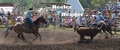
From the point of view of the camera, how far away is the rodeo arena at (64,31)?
18.8 meters

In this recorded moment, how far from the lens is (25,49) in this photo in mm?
16516

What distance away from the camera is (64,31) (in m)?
28.0

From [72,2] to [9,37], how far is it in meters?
28.6

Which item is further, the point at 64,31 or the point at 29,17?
the point at 64,31

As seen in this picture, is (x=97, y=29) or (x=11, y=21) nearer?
(x=97, y=29)

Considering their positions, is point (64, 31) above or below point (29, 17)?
below

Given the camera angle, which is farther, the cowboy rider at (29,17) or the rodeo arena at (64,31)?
the cowboy rider at (29,17)

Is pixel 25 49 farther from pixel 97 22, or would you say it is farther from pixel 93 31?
pixel 97 22

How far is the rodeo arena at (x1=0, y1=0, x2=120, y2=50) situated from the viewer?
1878 centimetres

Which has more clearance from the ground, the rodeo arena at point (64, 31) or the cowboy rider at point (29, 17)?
the cowboy rider at point (29, 17)

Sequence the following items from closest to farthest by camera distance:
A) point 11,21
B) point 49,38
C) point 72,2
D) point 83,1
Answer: point 49,38
point 11,21
point 72,2
point 83,1

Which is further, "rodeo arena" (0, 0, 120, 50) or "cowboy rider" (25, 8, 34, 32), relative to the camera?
"cowboy rider" (25, 8, 34, 32)

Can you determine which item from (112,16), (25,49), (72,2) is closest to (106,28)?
(112,16)

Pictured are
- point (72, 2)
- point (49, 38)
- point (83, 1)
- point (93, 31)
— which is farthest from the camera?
point (83, 1)
